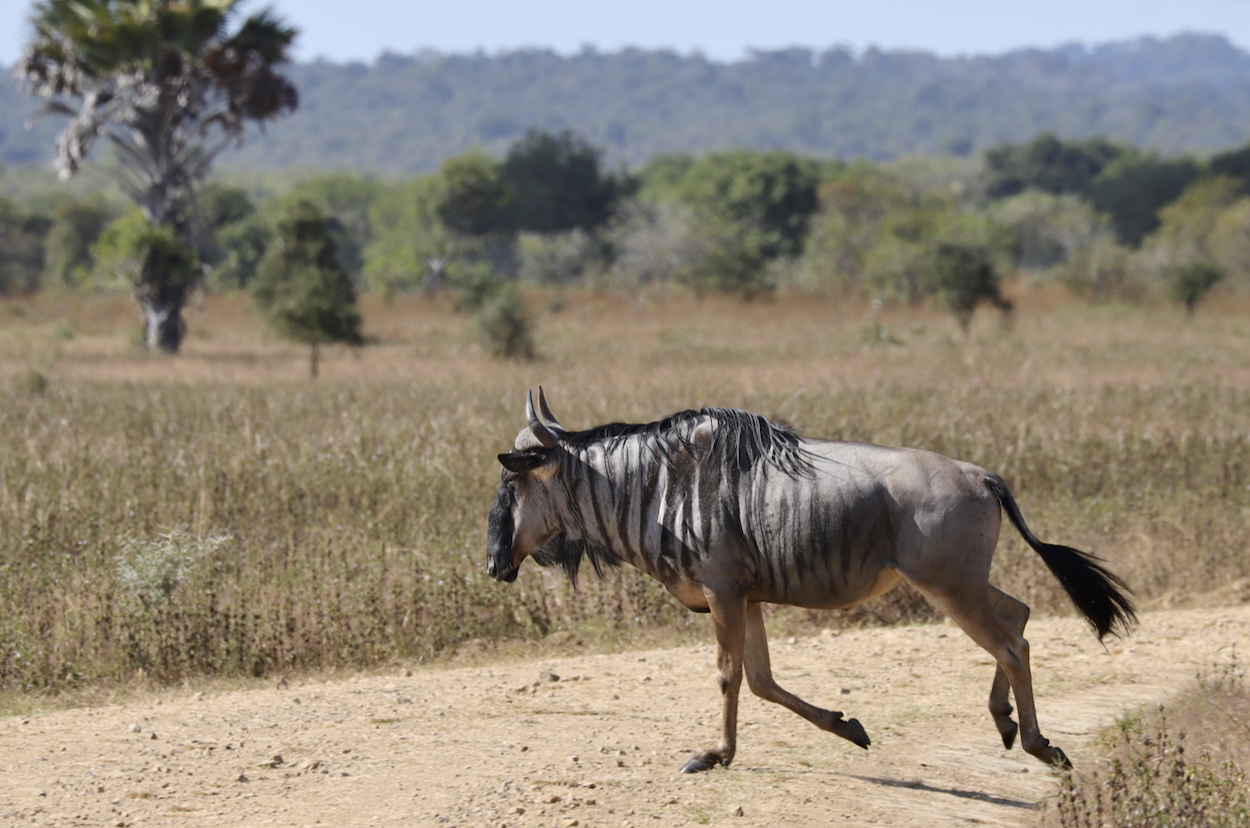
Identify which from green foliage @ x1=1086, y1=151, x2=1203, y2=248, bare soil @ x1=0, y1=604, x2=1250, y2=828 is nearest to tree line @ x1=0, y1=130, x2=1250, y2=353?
green foliage @ x1=1086, y1=151, x2=1203, y2=248

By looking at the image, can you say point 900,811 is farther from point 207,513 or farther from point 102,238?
point 102,238

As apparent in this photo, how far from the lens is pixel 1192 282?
38750 mm

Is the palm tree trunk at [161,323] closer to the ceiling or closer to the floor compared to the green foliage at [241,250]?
closer to the floor

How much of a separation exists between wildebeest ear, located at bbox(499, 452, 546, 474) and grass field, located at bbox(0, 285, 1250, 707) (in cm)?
275

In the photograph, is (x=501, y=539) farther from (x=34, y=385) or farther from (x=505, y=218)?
(x=505, y=218)

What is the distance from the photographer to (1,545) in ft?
29.3

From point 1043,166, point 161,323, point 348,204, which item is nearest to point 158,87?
point 161,323

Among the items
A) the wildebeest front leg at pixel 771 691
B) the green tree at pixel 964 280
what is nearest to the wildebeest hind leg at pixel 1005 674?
the wildebeest front leg at pixel 771 691

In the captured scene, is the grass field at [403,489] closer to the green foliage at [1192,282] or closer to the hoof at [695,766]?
the hoof at [695,766]

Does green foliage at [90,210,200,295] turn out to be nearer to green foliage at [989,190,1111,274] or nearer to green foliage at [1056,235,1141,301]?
green foliage at [1056,235,1141,301]

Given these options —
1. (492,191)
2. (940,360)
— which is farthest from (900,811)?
(492,191)

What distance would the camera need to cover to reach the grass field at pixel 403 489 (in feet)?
25.4

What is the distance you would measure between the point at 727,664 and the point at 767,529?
584 millimetres

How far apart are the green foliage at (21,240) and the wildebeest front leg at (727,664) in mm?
60386
